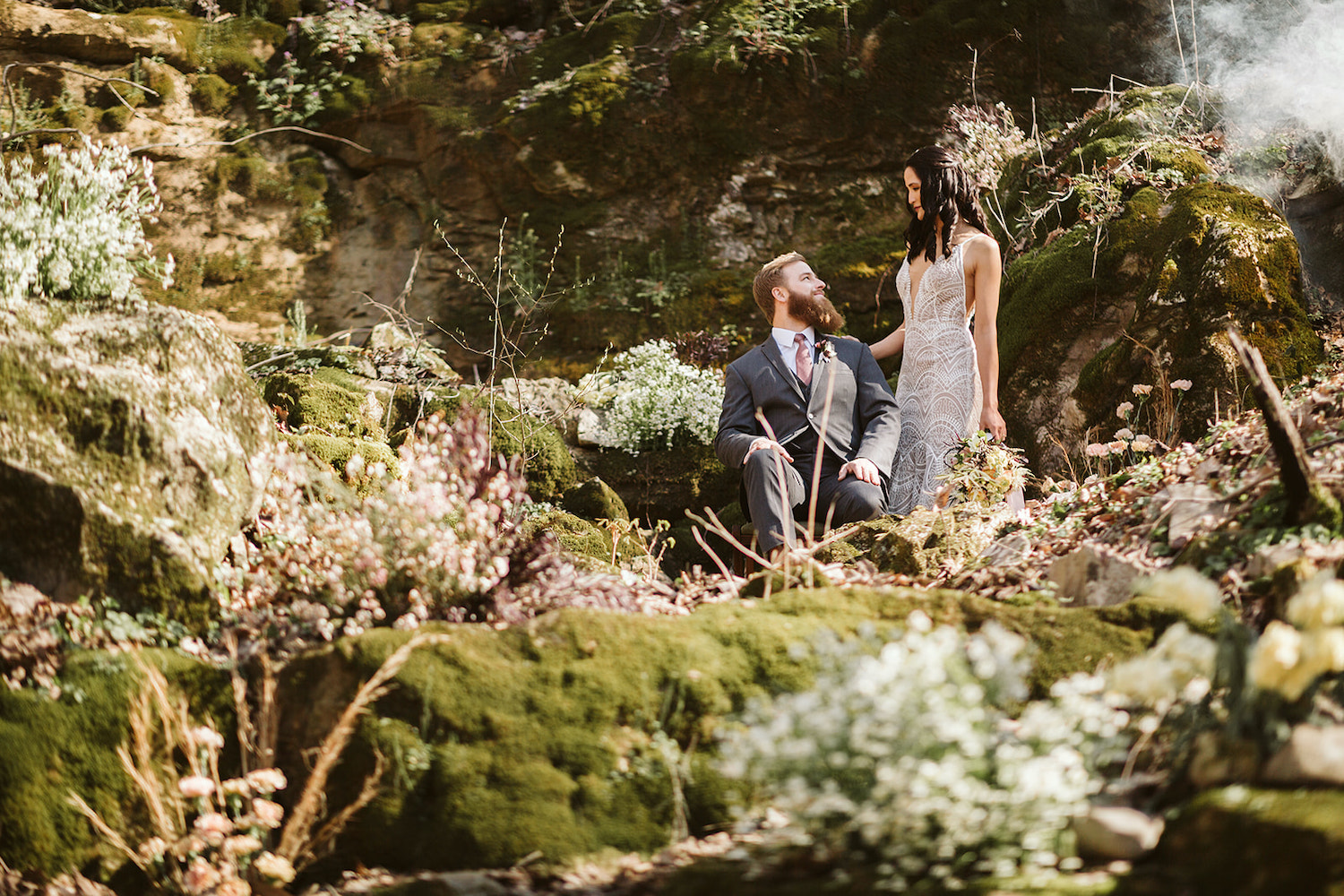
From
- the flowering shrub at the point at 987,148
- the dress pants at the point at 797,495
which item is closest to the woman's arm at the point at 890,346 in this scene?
the dress pants at the point at 797,495

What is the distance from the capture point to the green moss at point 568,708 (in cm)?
252

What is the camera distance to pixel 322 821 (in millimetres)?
2576

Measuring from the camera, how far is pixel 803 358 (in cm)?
564

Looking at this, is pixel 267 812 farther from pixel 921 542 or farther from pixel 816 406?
pixel 816 406

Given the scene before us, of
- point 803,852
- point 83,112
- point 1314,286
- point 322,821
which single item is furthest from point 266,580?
point 83,112

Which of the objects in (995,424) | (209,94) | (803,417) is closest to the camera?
(995,424)

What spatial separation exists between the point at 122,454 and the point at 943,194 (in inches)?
169

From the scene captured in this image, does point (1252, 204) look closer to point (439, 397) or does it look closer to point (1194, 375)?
point (1194, 375)

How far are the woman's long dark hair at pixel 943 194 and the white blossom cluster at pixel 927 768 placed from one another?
3.88 m

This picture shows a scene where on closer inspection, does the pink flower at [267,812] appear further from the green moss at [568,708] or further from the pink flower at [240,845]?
the green moss at [568,708]

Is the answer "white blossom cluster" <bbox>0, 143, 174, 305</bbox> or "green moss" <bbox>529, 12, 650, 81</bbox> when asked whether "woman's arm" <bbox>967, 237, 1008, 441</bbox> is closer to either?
"white blossom cluster" <bbox>0, 143, 174, 305</bbox>

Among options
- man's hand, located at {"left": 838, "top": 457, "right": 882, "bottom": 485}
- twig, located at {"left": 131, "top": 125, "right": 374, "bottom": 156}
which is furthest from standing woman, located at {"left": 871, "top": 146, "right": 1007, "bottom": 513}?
twig, located at {"left": 131, "top": 125, "right": 374, "bottom": 156}

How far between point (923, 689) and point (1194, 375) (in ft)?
14.2

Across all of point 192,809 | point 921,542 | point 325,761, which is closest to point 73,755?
point 192,809
